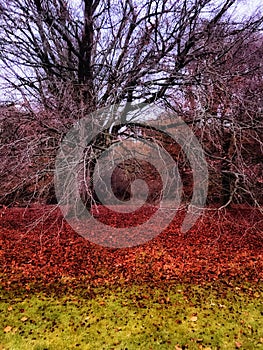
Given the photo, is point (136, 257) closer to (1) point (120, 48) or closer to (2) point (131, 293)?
(2) point (131, 293)

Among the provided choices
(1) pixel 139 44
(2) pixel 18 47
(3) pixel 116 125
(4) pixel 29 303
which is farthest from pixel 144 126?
(4) pixel 29 303

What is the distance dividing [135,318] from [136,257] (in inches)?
66.8

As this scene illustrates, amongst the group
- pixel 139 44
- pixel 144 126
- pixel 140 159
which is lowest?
pixel 140 159

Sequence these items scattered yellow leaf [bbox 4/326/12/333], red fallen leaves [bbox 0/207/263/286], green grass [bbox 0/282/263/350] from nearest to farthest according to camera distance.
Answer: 1. green grass [bbox 0/282/263/350]
2. scattered yellow leaf [bbox 4/326/12/333]
3. red fallen leaves [bbox 0/207/263/286]

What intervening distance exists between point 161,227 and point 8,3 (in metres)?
5.42

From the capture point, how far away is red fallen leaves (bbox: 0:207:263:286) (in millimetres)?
4465

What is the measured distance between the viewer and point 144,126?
652 centimetres

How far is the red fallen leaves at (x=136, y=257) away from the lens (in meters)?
4.46

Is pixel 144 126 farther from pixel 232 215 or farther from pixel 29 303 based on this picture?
A: pixel 29 303

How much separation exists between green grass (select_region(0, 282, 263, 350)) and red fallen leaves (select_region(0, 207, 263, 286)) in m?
0.39

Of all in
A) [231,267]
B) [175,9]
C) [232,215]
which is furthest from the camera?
[232,215]

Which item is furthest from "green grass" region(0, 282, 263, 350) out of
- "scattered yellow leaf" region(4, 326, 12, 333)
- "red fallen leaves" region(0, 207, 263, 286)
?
"red fallen leaves" region(0, 207, 263, 286)

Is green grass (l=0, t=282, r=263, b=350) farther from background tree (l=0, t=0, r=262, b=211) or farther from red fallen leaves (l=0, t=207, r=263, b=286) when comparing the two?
background tree (l=0, t=0, r=262, b=211)

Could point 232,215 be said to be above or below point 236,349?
above
